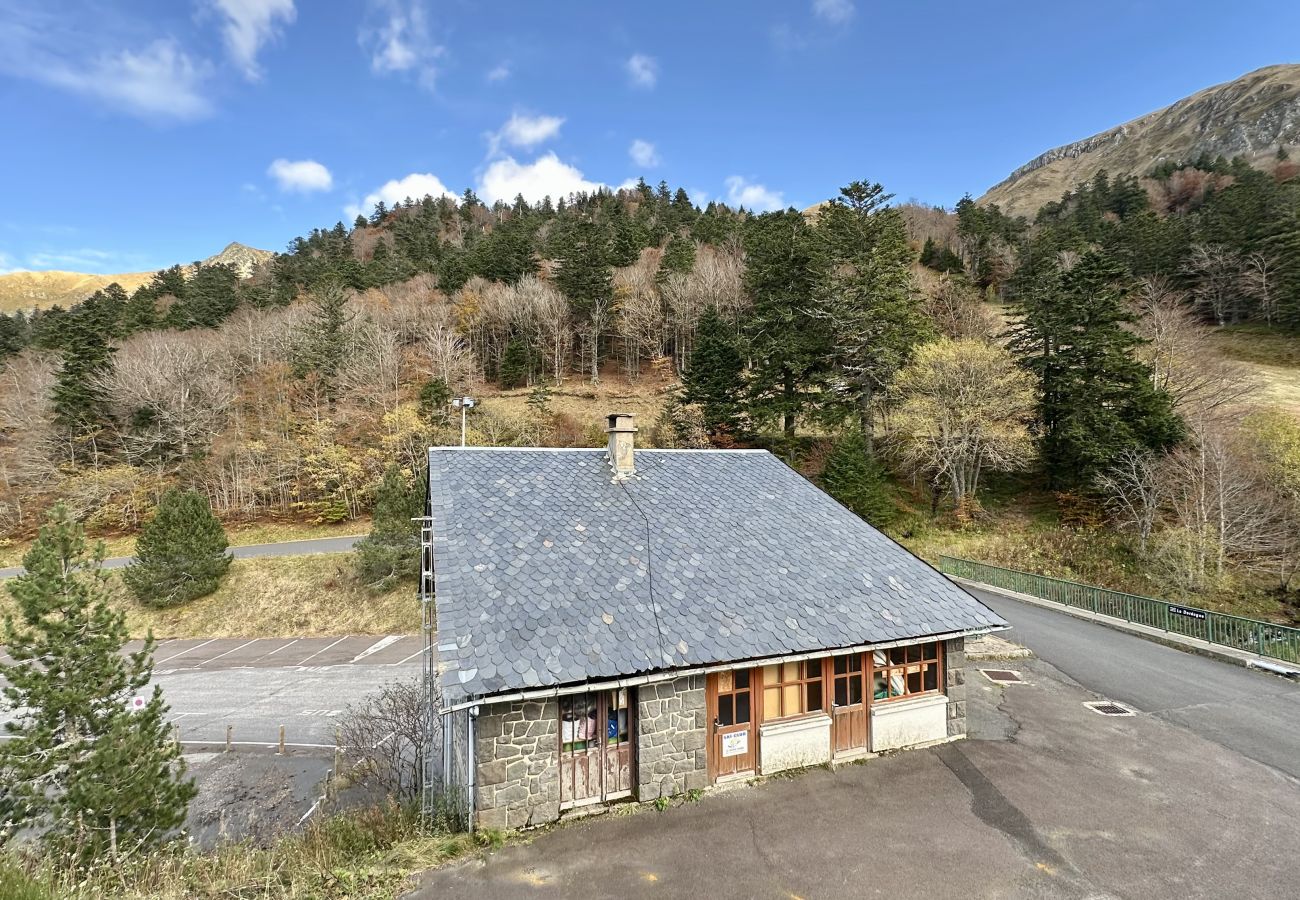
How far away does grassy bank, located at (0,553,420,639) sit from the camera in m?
27.0

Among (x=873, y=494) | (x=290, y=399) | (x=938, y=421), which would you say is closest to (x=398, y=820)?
(x=873, y=494)

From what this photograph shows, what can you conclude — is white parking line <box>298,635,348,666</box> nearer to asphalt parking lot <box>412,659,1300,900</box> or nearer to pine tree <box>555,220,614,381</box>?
asphalt parking lot <box>412,659,1300,900</box>

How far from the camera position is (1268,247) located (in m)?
50.8

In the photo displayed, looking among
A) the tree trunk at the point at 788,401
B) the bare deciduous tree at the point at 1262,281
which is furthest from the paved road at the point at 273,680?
the bare deciduous tree at the point at 1262,281

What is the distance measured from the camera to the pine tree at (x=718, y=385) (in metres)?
37.7

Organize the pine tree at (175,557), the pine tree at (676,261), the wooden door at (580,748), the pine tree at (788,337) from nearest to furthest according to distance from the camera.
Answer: the wooden door at (580,748) < the pine tree at (175,557) < the pine tree at (788,337) < the pine tree at (676,261)

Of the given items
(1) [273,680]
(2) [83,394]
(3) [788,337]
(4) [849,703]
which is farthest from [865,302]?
(2) [83,394]

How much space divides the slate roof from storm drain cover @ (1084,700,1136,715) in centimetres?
452

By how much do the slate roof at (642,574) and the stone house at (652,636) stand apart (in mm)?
37

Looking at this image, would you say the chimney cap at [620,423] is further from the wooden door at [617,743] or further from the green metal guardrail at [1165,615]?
the green metal guardrail at [1165,615]

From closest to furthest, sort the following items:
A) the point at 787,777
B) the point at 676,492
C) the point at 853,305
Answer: the point at 787,777
the point at 676,492
the point at 853,305

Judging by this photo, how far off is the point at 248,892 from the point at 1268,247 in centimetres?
7859

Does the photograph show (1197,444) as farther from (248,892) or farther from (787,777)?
(248,892)

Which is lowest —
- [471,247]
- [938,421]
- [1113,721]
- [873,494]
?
[1113,721]
